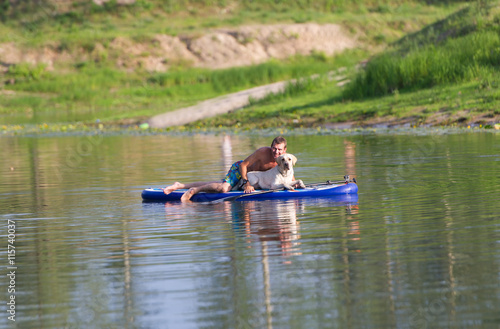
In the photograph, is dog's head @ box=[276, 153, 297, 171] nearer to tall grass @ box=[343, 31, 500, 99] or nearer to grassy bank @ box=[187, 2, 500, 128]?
grassy bank @ box=[187, 2, 500, 128]

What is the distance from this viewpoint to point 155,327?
6828 mm

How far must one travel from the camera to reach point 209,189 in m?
13.9

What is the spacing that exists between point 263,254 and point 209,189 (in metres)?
4.78

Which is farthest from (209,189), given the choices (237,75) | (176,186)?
(237,75)

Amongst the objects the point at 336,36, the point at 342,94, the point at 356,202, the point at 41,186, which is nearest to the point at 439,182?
the point at 356,202

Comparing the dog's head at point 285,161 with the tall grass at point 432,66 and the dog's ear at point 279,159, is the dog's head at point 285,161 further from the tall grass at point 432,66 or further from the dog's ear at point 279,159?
the tall grass at point 432,66

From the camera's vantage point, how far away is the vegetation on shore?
2991cm

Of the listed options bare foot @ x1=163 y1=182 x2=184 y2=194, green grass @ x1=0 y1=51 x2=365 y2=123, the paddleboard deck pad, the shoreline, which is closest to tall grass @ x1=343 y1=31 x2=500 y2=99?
the shoreline

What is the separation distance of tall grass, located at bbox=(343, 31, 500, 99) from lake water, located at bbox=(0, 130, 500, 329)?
1321cm

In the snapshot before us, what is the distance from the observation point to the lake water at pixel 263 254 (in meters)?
7.08

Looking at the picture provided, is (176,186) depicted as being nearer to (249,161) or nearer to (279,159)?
(249,161)

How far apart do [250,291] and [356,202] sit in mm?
5403

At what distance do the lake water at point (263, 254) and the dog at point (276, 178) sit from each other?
0.43m

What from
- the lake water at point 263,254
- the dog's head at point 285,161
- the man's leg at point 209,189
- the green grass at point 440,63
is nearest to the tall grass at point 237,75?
the green grass at point 440,63
